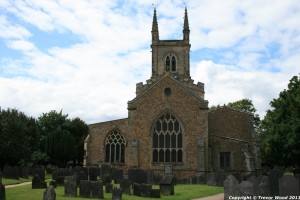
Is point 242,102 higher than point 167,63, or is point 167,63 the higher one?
point 167,63

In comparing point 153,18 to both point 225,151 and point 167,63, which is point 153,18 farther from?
point 225,151

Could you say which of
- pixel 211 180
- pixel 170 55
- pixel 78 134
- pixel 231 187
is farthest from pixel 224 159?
pixel 78 134

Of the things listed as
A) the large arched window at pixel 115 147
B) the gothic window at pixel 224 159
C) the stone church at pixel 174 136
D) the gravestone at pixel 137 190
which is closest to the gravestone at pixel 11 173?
the stone church at pixel 174 136

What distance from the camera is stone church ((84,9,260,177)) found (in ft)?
108

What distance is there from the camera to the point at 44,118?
49.1 metres

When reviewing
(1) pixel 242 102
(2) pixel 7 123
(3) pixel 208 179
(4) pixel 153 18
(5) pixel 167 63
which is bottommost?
(3) pixel 208 179

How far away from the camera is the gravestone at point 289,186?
1236 centimetres

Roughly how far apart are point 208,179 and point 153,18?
32.4 meters

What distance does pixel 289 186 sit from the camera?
41.1 feet

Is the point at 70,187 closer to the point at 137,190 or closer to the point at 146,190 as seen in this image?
the point at 137,190

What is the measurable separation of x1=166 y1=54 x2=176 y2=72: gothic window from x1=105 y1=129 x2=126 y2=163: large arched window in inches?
693

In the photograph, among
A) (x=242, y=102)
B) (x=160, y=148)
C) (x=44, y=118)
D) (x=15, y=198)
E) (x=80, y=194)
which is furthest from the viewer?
(x=242, y=102)

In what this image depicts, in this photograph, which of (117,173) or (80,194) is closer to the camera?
(80,194)

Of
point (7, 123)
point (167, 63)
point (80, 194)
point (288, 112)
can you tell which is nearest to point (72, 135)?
point (7, 123)
